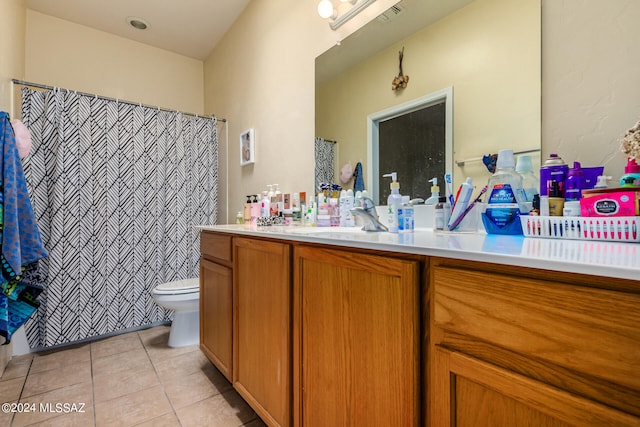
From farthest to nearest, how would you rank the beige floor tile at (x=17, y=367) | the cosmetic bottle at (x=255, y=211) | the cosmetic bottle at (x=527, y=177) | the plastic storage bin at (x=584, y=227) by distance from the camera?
the cosmetic bottle at (x=255, y=211) → the beige floor tile at (x=17, y=367) → the cosmetic bottle at (x=527, y=177) → the plastic storage bin at (x=584, y=227)

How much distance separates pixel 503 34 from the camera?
37.9 inches

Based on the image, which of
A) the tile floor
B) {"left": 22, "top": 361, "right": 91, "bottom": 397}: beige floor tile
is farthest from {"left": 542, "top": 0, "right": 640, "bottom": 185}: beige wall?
{"left": 22, "top": 361, "right": 91, "bottom": 397}: beige floor tile

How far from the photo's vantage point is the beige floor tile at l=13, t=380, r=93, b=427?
4.41ft

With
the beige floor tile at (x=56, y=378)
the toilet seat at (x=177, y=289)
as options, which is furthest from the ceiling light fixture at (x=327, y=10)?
the beige floor tile at (x=56, y=378)

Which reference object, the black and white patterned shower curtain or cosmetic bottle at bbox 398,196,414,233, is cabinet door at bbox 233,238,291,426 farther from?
the black and white patterned shower curtain

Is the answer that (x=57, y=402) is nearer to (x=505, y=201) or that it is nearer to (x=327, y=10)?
(x=505, y=201)

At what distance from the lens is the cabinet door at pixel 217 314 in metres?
1.41

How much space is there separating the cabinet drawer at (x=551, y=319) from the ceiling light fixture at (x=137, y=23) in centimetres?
314

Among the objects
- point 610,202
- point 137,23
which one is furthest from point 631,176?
point 137,23

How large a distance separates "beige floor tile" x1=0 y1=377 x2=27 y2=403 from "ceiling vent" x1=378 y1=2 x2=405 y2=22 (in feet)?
8.20

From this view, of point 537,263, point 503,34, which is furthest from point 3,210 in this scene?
point 503,34

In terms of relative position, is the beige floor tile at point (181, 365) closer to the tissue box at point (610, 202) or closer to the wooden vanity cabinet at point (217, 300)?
the wooden vanity cabinet at point (217, 300)

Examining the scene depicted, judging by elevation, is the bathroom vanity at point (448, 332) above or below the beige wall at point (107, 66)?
below

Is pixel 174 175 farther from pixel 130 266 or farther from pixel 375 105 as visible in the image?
pixel 375 105
